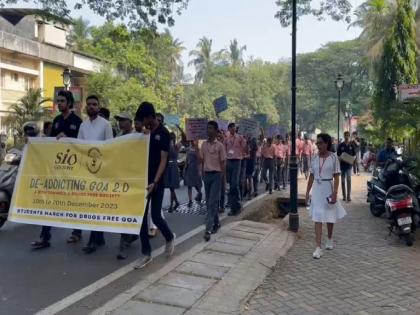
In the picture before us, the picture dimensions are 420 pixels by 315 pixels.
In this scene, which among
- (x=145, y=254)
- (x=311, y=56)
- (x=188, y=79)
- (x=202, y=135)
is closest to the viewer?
(x=145, y=254)

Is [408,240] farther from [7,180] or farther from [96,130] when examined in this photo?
[7,180]

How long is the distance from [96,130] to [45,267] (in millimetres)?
1824

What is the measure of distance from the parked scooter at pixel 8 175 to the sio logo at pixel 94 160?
148 cm

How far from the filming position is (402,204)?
796cm

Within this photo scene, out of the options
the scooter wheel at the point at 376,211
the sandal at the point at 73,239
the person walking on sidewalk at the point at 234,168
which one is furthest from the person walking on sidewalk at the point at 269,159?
the sandal at the point at 73,239

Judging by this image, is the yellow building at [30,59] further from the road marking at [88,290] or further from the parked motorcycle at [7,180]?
the road marking at [88,290]

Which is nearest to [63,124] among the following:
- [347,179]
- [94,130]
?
[94,130]

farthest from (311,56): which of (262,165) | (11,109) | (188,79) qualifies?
(262,165)

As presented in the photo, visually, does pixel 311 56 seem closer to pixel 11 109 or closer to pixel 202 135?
pixel 11 109

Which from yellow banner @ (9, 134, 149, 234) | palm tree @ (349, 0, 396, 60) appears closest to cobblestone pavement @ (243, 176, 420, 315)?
yellow banner @ (9, 134, 149, 234)

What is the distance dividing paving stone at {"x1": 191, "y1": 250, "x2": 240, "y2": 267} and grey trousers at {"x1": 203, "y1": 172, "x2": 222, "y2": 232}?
0.83 meters

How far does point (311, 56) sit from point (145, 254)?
60.5m

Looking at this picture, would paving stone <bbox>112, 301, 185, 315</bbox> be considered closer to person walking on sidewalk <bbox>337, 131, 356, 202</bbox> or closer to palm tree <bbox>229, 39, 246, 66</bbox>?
person walking on sidewalk <bbox>337, 131, 356, 202</bbox>

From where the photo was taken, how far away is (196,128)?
10.1m
